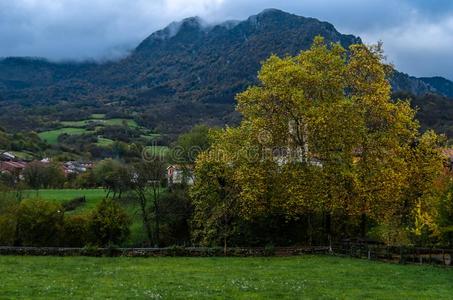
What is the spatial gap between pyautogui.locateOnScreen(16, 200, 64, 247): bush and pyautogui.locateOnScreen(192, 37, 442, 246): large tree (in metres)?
18.1

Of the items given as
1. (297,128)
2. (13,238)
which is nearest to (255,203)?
(297,128)

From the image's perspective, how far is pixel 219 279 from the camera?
88.0 feet

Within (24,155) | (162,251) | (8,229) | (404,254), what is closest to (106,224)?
(8,229)

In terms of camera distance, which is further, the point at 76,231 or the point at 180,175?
the point at 180,175

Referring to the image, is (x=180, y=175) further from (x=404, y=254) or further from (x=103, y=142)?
(x=103, y=142)

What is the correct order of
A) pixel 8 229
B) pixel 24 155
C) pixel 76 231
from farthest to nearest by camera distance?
pixel 24 155 → pixel 76 231 → pixel 8 229

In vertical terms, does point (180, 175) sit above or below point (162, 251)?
above

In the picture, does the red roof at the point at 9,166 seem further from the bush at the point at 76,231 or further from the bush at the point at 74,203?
the bush at the point at 76,231

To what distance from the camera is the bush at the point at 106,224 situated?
50.9m

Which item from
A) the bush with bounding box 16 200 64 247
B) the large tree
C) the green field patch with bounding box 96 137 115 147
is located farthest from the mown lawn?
the green field patch with bounding box 96 137 115 147

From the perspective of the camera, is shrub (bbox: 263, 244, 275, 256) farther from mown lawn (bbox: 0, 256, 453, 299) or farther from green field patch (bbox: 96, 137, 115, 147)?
green field patch (bbox: 96, 137, 115, 147)

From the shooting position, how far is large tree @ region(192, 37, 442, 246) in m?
40.5

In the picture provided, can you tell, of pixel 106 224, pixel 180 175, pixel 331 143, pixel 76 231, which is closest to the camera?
pixel 331 143

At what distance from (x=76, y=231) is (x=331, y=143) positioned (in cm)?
2594
